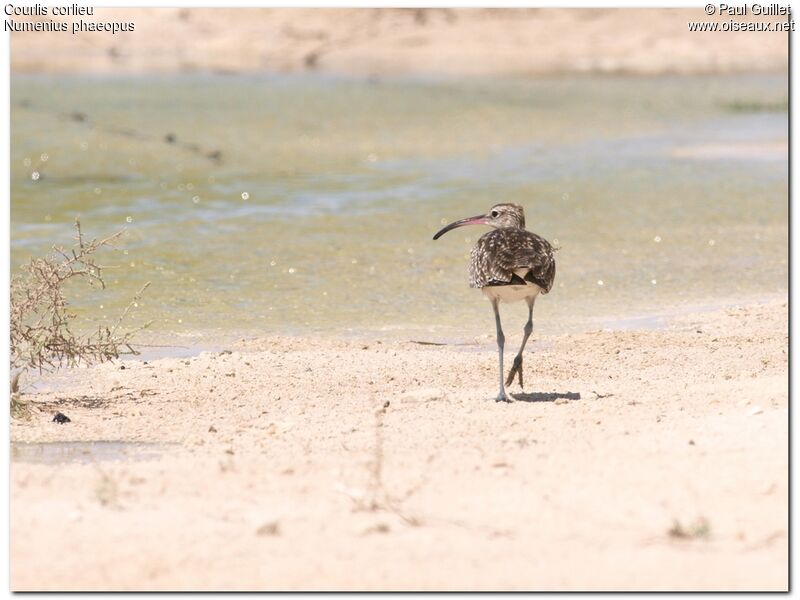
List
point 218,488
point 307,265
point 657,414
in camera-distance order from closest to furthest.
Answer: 1. point 218,488
2. point 657,414
3. point 307,265

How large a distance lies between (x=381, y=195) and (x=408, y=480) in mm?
11430

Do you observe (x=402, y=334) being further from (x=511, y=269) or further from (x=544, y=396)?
(x=511, y=269)

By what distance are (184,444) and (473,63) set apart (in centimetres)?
3076

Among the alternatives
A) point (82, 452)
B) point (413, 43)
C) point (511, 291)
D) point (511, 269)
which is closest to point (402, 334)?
point (511, 291)

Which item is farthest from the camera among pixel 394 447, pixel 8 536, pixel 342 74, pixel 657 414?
pixel 342 74

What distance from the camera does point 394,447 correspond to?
7.32 metres

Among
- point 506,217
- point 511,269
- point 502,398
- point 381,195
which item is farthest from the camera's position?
point 381,195

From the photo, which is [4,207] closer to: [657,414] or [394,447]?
[394,447]

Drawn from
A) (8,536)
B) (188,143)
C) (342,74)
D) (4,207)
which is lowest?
(8,536)

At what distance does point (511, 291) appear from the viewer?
8.92m

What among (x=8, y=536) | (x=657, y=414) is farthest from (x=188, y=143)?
(x=8, y=536)

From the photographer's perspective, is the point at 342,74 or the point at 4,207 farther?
the point at 342,74

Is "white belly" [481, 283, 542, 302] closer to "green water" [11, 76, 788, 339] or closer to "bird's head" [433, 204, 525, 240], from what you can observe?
"bird's head" [433, 204, 525, 240]

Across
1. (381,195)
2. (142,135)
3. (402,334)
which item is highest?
(142,135)
